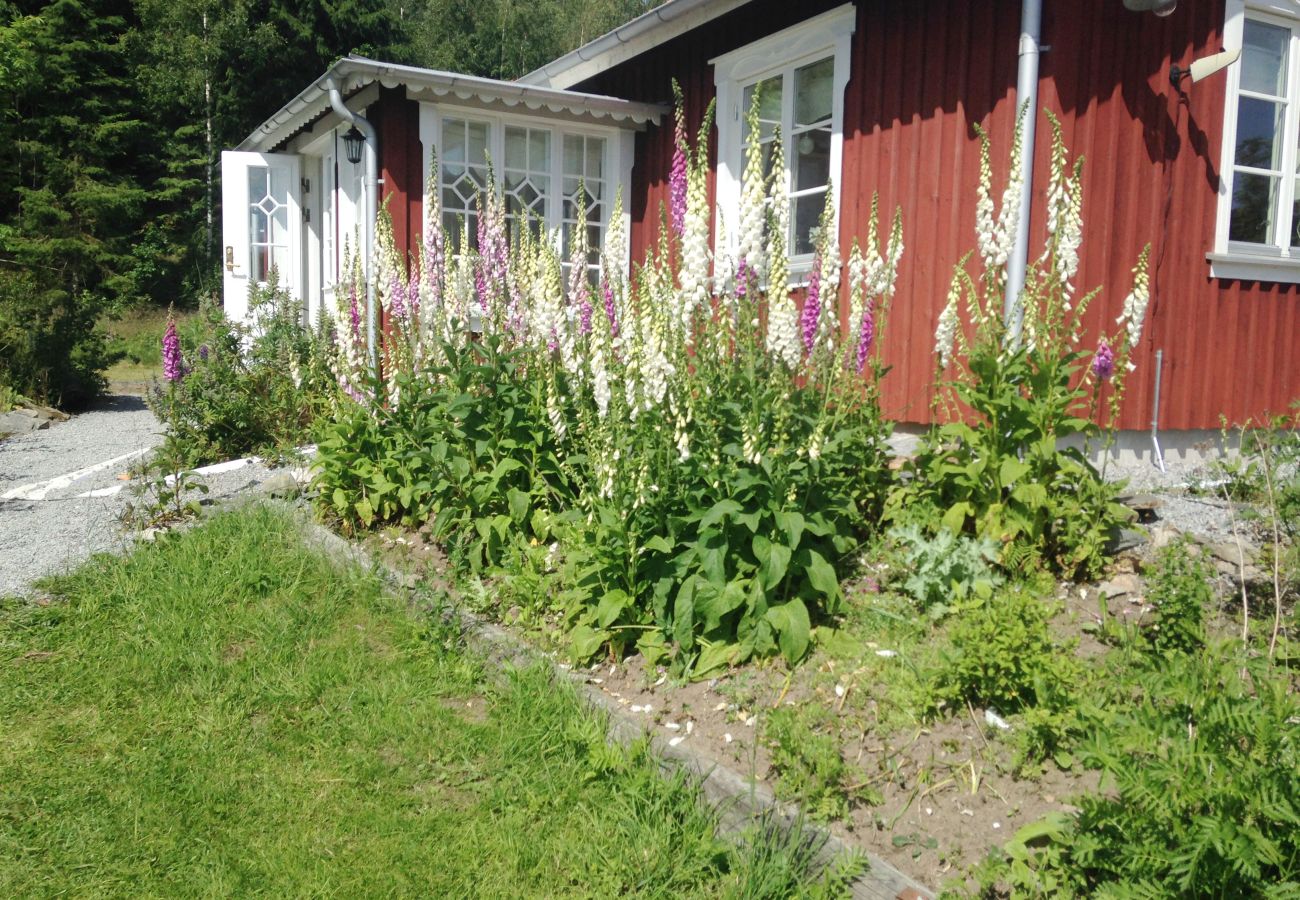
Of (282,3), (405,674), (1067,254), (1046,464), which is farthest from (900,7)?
(282,3)

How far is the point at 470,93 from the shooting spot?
8484mm

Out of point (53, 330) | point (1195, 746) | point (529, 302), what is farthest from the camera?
point (53, 330)

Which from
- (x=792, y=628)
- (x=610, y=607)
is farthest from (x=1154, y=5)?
(x=610, y=607)

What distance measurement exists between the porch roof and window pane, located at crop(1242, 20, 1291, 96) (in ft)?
15.8

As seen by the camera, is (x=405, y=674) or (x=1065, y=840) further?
(x=405, y=674)

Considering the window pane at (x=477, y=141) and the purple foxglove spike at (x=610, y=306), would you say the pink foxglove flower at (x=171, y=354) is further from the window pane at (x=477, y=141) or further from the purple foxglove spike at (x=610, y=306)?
the window pane at (x=477, y=141)

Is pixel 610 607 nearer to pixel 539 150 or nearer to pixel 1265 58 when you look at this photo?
pixel 1265 58

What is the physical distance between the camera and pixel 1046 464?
12.2 feet

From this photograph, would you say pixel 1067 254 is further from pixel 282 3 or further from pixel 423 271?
pixel 282 3

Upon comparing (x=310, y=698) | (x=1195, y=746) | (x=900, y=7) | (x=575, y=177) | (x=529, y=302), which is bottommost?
(x=310, y=698)

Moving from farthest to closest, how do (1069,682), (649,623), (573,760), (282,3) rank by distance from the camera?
(282,3)
(649,623)
(573,760)
(1069,682)

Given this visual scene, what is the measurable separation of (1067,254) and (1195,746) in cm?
241

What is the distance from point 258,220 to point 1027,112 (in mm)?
10092

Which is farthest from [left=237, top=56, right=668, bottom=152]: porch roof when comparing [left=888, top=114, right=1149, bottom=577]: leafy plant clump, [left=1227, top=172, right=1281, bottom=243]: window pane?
[left=888, top=114, right=1149, bottom=577]: leafy plant clump
